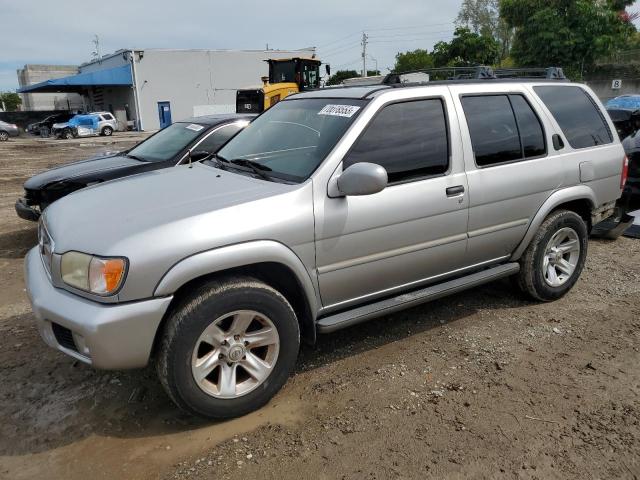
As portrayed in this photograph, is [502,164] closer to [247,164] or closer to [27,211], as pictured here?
[247,164]

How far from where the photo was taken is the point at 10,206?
9430 mm

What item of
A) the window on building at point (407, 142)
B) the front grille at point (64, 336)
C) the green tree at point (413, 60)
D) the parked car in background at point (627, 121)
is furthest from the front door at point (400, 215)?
the green tree at point (413, 60)

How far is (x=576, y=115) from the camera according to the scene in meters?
4.48

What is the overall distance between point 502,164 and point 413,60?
57242 millimetres

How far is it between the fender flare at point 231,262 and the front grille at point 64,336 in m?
0.53

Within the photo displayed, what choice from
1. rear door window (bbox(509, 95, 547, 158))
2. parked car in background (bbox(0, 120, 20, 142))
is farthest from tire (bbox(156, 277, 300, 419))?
parked car in background (bbox(0, 120, 20, 142))

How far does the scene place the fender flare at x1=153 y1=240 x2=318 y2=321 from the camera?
8.48 feet

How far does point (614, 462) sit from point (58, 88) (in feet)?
171

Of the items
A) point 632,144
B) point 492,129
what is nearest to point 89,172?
point 492,129

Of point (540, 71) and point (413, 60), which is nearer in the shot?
point (540, 71)

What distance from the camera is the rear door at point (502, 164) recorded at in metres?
3.75

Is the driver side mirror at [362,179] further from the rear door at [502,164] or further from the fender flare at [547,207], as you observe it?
the fender flare at [547,207]

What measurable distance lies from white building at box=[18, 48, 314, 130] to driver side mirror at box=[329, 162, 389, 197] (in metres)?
39.1

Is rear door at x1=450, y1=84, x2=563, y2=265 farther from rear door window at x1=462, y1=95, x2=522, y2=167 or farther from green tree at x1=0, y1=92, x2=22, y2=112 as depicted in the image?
green tree at x1=0, y1=92, x2=22, y2=112
